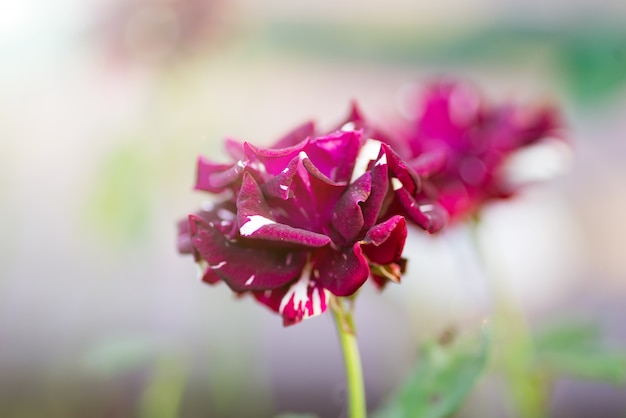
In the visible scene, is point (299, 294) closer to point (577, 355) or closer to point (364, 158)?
point (364, 158)

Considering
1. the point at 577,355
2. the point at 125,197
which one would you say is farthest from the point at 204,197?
the point at 577,355

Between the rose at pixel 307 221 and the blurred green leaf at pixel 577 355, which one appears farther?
the blurred green leaf at pixel 577 355

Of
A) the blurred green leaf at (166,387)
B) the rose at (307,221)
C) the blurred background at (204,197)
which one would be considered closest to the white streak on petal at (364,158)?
the rose at (307,221)

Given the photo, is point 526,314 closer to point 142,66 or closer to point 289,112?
point 289,112

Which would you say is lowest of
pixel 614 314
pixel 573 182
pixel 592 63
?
pixel 614 314

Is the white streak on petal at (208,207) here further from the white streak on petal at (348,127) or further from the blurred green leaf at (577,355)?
the blurred green leaf at (577,355)

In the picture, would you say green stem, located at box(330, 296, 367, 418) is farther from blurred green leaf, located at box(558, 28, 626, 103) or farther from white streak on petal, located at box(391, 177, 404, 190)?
blurred green leaf, located at box(558, 28, 626, 103)

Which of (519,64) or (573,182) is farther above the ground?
(519,64)

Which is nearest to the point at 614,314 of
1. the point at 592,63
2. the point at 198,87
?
the point at 592,63
